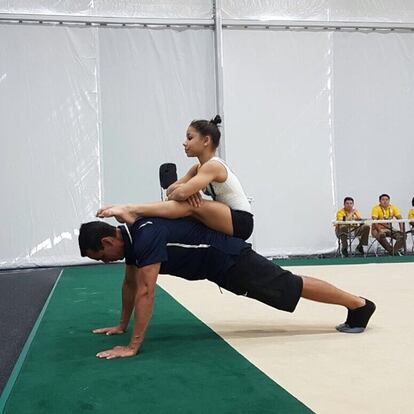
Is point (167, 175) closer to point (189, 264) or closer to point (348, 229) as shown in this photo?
point (348, 229)

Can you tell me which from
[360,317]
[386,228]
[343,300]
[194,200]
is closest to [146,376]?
[194,200]

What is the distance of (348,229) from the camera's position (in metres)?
8.37

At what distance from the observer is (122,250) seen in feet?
8.67

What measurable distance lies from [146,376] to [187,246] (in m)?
0.73

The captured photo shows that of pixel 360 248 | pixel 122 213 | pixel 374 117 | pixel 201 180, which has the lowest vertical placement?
pixel 360 248

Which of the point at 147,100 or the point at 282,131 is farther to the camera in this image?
the point at 282,131

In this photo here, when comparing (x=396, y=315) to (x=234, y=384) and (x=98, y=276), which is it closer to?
(x=234, y=384)

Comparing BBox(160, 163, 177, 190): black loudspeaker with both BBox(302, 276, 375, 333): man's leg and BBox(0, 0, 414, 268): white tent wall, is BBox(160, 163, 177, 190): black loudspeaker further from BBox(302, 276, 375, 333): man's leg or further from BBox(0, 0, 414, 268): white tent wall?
BBox(302, 276, 375, 333): man's leg

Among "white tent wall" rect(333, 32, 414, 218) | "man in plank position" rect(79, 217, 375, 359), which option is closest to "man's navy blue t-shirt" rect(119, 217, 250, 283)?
"man in plank position" rect(79, 217, 375, 359)

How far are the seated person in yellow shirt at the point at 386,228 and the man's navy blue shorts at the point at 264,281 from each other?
5909 mm

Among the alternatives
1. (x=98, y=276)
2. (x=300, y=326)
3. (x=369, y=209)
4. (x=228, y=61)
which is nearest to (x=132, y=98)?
(x=228, y=61)

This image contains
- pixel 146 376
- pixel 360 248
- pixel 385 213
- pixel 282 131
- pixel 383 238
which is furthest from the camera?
pixel 282 131

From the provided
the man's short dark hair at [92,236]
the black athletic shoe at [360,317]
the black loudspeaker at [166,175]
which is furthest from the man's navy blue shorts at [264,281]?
the black loudspeaker at [166,175]

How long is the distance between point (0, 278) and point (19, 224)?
1418 millimetres
